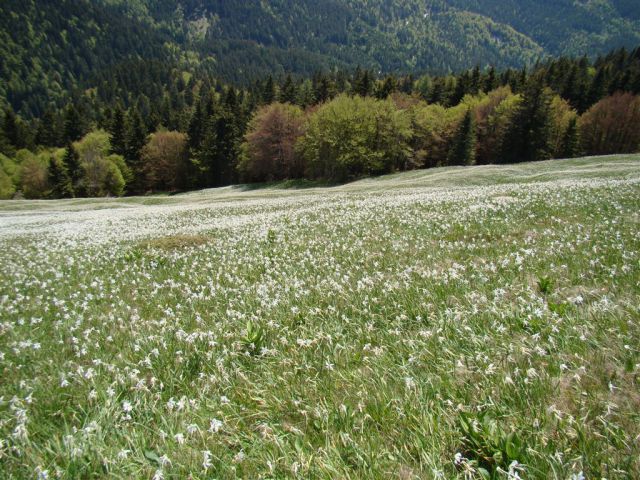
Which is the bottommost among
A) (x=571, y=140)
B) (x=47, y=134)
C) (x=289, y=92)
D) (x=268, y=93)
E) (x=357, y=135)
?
(x=571, y=140)

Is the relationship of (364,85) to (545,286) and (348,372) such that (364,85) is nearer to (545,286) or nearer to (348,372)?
(545,286)

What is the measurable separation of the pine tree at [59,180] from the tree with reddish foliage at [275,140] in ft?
150

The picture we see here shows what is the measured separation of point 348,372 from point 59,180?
347ft

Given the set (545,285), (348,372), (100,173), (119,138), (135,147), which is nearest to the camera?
(348,372)

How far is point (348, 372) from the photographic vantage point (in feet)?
12.0

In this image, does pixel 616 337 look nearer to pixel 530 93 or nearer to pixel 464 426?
pixel 464 426

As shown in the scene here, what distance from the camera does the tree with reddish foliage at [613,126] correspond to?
Result: 7638 centimetres

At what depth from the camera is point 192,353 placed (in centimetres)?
439

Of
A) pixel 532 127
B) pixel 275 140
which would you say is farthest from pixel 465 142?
pixel 275 140

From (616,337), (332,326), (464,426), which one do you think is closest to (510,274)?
(616,337)

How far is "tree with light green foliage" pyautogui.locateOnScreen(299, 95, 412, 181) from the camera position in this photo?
67438 mm

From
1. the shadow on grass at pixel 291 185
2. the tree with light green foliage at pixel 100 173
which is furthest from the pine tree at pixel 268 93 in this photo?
the tree with light green foliage at pixel 100 173

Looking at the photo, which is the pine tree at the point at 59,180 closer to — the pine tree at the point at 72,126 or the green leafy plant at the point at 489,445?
the pine tree at the point at 72,126

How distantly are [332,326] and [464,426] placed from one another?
2.44 meters
